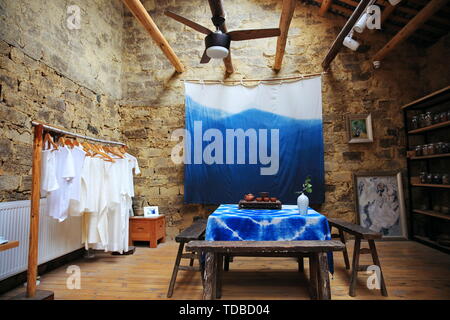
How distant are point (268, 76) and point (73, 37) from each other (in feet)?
10.3

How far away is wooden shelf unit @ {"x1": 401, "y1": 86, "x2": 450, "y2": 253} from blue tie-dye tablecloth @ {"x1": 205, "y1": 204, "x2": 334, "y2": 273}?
2882 mm

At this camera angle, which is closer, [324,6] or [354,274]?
[354,274]

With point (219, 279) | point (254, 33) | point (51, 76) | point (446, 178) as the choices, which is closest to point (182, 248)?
point (219, 279)

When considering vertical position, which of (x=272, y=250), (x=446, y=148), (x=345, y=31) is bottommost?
(x=272, y=250)

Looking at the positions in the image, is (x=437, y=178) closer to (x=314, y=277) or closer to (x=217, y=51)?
(x=314, y=277)

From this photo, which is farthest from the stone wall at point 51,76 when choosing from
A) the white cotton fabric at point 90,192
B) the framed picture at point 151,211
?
the framed picture at point 151,211

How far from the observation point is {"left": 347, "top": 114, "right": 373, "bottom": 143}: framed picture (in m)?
4.71

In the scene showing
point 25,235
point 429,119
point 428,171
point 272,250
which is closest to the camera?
point 272,250

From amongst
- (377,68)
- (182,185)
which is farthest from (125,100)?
(377,68)

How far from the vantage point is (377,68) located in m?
4.83

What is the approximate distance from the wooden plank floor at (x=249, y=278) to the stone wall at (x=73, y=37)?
2.54 m

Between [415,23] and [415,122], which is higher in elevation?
[415,23]

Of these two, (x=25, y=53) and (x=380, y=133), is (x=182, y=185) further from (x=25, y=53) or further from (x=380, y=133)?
(x=380, y=133)

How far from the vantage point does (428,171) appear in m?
4.46
